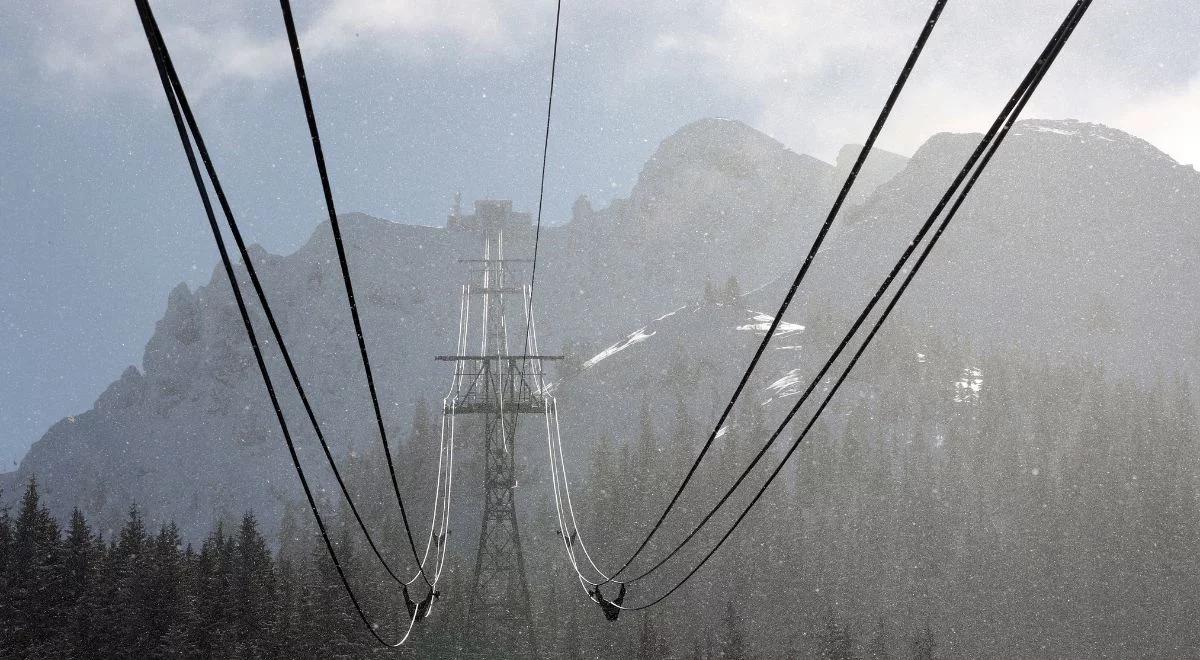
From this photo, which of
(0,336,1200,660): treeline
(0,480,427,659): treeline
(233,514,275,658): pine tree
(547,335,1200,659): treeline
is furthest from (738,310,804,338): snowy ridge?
(0,480,427,659): treeline

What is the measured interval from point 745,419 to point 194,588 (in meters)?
87.5

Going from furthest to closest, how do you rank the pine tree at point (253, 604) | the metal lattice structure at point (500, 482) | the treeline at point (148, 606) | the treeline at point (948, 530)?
the treeline at point (948, 530), the pine tree at point (253, 604), the treeline at point (148, 606), the metal lattice structure at point (500, 482)

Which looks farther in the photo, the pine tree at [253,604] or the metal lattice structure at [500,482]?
the pine tree at [253,604]

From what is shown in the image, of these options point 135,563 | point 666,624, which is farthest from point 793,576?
point 135,563

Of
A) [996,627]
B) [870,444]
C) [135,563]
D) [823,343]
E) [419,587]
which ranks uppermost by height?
[823,343]

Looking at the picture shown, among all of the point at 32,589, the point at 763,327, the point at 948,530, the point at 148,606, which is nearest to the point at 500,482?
the point at 148,606

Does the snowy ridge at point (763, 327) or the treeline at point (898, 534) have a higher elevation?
the snowy ridge at point (763, 327)

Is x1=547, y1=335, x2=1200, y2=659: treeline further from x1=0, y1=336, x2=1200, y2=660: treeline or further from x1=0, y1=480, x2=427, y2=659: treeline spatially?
x1=0, y1=480, x2=427, y2=659: treeline

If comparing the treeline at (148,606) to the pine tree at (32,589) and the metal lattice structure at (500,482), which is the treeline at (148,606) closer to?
the pine tree at (32,589)

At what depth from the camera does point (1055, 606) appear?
97500 millimetres

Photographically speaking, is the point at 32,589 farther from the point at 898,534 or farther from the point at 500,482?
the point at 898,534

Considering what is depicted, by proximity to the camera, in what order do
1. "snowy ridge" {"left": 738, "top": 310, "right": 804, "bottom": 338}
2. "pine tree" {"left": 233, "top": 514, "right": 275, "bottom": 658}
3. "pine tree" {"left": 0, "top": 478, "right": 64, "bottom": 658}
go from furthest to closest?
"snowy ridge" {"left": 738, "top": 310, "right": 804, "bottom": 338} → "pine tree" {"left": 233, "top": 514, "right": 275, "bottom": 658} → "pine tree" {"left": 0, "top": 478, "right": 64, "bottom": 658}

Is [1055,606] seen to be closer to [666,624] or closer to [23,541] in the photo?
[666,624]

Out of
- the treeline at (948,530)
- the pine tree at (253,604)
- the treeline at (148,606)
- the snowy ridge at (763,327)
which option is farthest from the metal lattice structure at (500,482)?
the snowy ridge at (763,327)
